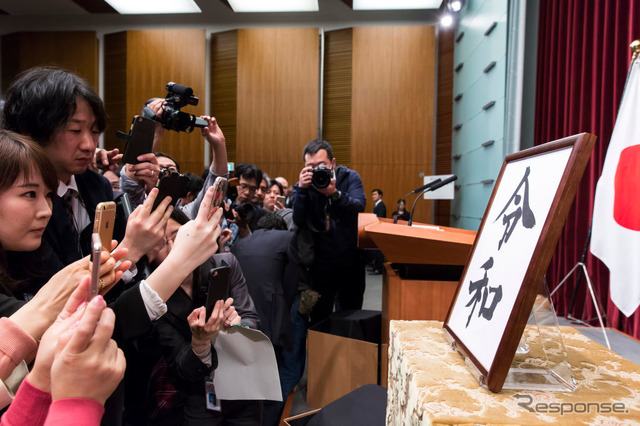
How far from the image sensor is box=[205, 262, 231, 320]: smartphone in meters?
1.01

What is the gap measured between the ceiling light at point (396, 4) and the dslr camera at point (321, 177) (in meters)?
4.51

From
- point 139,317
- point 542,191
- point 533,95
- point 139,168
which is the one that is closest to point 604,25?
point 533,95

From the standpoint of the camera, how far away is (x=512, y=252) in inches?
20.8

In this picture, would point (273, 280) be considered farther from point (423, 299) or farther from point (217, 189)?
point (217, 189)

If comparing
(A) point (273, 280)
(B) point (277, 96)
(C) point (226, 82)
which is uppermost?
(C) point (226, 82)

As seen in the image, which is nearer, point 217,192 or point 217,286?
point 217,192

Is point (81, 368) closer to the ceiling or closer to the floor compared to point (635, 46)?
closer to the floor

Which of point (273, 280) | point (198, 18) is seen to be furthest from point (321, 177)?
point (198, 18)

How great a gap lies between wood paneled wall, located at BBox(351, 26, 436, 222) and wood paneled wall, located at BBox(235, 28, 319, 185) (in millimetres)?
687

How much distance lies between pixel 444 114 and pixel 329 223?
4098mm

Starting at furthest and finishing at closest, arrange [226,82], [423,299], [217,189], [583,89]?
[226,82]
[583,89]
[423,299]
[217,189]

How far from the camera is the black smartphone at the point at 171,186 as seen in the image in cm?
85

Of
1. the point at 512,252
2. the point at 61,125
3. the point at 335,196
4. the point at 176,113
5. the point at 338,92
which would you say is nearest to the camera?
the point at 512,252

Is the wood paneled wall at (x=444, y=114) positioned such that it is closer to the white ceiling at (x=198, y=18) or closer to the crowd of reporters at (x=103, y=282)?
the white ceiling at (x=198, y=18)
